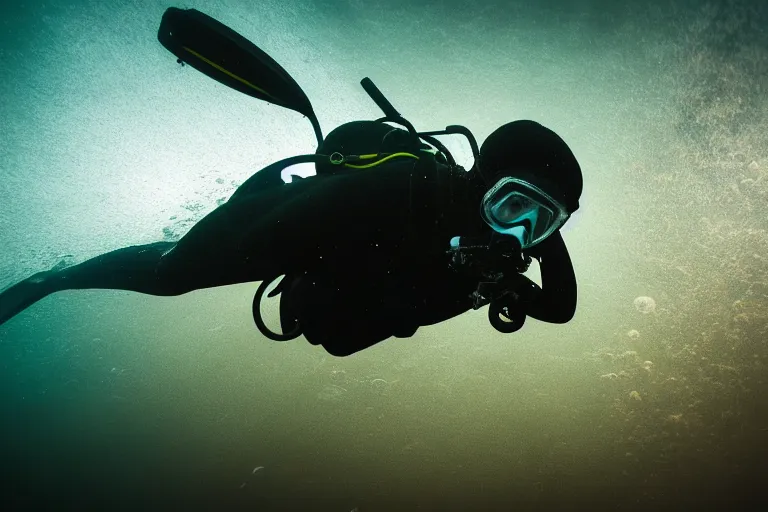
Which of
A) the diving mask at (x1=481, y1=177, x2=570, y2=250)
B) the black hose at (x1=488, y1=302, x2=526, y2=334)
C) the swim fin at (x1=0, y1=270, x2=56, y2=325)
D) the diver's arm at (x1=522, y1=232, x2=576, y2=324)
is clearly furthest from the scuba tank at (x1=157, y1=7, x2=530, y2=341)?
the swim fin at (x1=0, y1=270, x2=56, y2=325)

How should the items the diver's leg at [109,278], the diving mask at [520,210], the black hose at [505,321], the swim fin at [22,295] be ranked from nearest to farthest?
1. the diving mask at [520,210]
2. the black hose at [505,321]
3. the diver's leg at [109,278]
4. the swim fin at [22,295]

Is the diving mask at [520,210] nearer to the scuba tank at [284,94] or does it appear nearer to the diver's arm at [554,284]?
the scuba tank at [284,94]

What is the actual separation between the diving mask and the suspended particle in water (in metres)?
9.69

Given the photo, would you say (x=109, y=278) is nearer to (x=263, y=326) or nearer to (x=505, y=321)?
(x=263, y=326)

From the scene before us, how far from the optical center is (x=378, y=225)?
1.27 m

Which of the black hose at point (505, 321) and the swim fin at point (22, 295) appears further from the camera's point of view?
the swim fin at point (22, 295)

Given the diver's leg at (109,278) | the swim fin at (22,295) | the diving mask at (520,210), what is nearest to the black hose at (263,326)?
the diver's leg at (109,278)

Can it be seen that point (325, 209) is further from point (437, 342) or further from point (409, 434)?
point (437, 342)

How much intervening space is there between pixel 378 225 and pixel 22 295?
2740 mm

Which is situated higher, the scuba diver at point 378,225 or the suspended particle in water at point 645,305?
the suspended particle in water at point 645,305

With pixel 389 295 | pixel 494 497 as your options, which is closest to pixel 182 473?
pixel 494 497

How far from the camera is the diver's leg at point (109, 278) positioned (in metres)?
1.87

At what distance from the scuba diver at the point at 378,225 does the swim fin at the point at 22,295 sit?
127 cm

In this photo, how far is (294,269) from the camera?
1.55 meters
